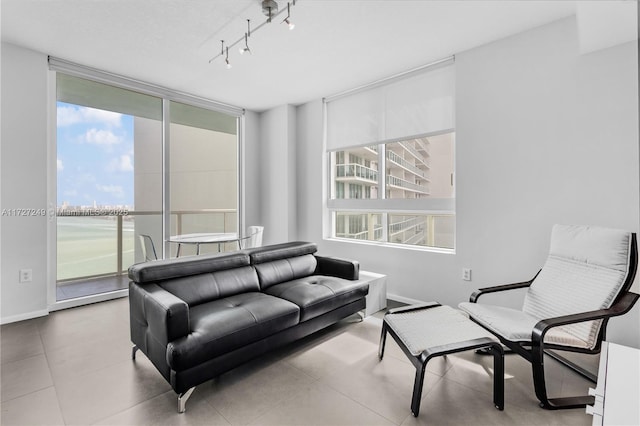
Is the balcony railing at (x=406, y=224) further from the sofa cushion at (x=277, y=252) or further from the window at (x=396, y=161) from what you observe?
the sofa cushion at (x=277, y=252)

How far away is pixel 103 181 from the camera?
12.9ft

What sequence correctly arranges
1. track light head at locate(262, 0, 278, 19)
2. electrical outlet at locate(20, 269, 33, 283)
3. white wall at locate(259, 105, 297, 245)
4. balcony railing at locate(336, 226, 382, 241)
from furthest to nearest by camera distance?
white wall at locate(259, 105, 297, 245) → balcony railing at locate(336, 226, 382, 241) → electrical outlet at locate(20, 269, 33, 283) → track light head at locate(262, 0, 278, 19)

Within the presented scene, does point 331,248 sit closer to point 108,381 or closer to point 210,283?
point 210,283

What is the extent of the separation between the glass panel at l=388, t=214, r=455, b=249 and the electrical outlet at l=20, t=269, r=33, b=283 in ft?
13.2

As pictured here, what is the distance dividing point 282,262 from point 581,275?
2371 mm

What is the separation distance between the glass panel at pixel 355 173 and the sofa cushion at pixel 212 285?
2157 millimetres

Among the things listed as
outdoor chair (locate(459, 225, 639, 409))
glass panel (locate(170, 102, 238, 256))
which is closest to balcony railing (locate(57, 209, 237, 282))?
glass panel (locate(170, 102, 238, 256))

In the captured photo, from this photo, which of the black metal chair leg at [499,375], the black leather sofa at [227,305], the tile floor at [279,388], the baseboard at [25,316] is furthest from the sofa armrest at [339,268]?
the baseboard at [25,316]

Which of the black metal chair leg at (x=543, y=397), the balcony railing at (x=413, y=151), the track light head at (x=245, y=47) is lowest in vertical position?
the black metal chair leg at (x=543, y=397)

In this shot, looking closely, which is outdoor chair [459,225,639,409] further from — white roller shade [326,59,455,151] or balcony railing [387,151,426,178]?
white roller shade [326,59,455,151]

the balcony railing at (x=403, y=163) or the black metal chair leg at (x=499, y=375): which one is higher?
the balcony railing at (x=403, y=163)

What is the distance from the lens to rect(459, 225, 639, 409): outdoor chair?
5.89 ft

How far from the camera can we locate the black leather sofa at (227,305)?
1.79 meters

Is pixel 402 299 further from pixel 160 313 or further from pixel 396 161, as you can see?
pixel 160 313
